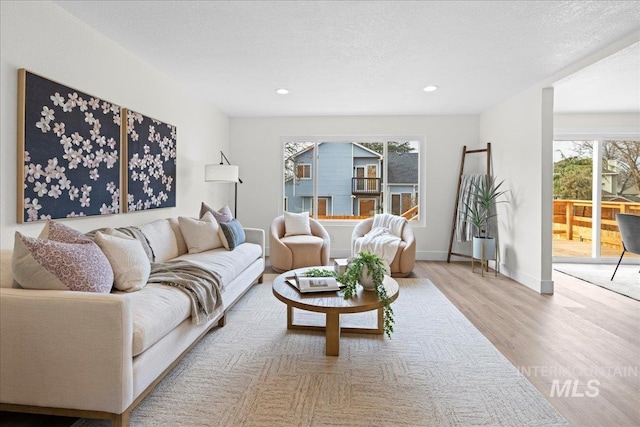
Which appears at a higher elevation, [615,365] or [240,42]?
[240,42]

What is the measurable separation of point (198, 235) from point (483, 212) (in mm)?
4026

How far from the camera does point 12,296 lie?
63.4 inches

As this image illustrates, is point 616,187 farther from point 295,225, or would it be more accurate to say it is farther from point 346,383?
point 346,383

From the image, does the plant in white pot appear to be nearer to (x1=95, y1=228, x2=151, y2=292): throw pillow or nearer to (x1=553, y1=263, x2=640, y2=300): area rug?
(x1=553, y1=263, x2=640, y2=300): area rug

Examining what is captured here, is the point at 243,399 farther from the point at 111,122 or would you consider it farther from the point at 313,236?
the point at 313,236

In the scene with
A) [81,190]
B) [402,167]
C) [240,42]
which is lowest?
[81,190]

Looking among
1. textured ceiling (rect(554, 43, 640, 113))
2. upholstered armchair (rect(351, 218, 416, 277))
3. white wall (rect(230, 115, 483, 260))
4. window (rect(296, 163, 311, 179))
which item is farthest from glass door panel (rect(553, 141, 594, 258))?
window (rect(296, 163, 311, 179))

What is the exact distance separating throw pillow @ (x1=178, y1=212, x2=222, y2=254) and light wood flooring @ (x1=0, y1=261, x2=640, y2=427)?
6.77ft

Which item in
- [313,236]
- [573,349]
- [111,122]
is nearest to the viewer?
[573,349]

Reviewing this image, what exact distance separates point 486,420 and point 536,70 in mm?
3449

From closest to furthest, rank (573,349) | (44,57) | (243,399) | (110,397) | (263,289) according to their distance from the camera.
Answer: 1. (110,397)
2. (243,399)
3. (44,57)
4. (573,349)
5. (263,289)

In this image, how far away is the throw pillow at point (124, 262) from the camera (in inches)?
87.2

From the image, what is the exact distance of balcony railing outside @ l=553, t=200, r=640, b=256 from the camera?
564cm

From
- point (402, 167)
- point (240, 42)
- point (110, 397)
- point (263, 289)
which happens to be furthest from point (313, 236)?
point (110, 397)
